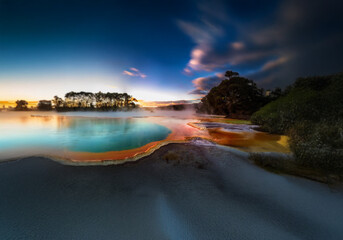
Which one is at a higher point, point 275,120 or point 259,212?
point 275,120

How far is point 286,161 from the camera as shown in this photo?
3.73 meters

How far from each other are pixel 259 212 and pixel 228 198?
48cm

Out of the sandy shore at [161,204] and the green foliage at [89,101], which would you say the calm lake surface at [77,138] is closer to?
the sandy shore at [161,204]

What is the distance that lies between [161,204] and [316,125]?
723cm

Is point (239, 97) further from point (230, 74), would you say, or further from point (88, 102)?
point (88, 102)

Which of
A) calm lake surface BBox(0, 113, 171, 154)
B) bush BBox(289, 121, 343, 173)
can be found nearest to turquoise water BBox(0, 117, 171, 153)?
calm lake surface BBox(0, 113, 171, 154)

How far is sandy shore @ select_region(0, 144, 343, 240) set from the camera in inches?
67.1

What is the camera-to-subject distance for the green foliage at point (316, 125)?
3336mm

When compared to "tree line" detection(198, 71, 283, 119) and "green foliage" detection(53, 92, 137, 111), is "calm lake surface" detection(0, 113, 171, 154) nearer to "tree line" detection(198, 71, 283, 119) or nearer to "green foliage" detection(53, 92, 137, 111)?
"tree line" detection(198, 71, 283, 119)

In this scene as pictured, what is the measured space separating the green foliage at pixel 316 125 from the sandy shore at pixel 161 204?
1120 mm

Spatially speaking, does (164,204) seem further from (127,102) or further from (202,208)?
(127,102)

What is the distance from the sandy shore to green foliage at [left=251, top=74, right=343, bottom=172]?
3.67ft

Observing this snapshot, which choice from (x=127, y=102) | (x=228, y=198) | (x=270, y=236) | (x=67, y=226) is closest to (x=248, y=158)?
(x=228, y=198)

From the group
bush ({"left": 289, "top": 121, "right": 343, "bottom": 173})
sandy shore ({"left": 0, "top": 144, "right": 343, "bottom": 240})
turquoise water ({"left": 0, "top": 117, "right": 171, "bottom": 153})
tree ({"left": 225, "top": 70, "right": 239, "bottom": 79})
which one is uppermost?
tree ({"left": 225, "top": 70, "right": 239, "bottom": 79})
